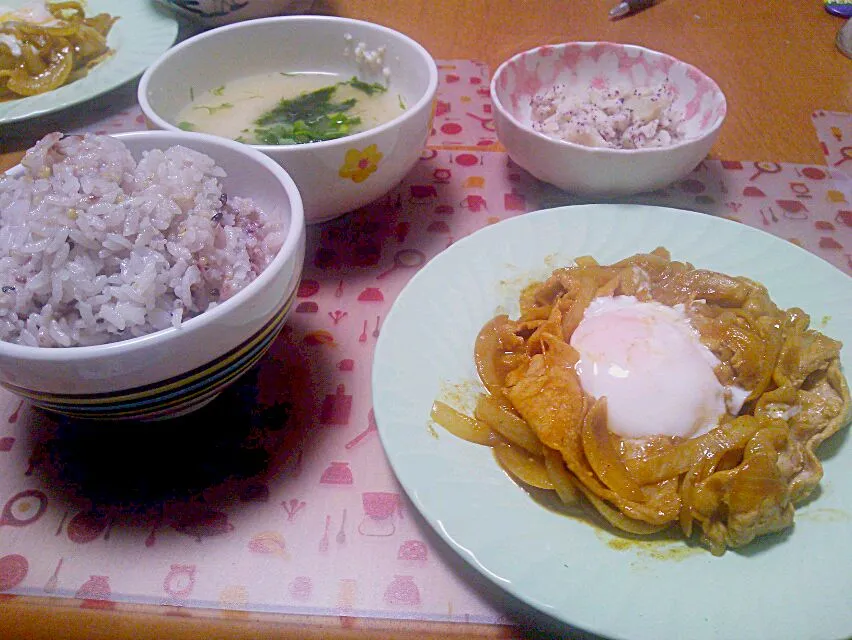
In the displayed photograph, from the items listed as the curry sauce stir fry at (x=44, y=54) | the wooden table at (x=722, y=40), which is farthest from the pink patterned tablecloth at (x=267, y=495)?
the curry sauce stir fry at (x=44, y=54)

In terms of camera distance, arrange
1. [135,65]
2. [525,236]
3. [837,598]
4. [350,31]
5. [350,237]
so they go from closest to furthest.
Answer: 1. [837,598]
2. [525,236]
3. [350,237]
4. [350,31]
5. [135,65]

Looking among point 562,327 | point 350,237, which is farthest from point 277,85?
point 562,327

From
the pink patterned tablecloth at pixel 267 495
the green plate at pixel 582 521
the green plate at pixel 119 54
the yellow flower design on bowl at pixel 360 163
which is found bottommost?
the pink patterned tablecloth at pixel 267 495

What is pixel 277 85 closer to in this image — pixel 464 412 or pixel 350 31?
pixel 350 31

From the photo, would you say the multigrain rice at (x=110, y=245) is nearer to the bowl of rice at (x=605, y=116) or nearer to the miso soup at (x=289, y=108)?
the miso soup at (x=289, y=108)

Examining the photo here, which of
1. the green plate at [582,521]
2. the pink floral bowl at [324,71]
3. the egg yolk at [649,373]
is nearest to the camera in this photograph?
the green plate at [582,521]

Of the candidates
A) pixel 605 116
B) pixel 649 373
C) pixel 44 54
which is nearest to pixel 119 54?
pixel 44 54

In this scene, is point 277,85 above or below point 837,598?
above
